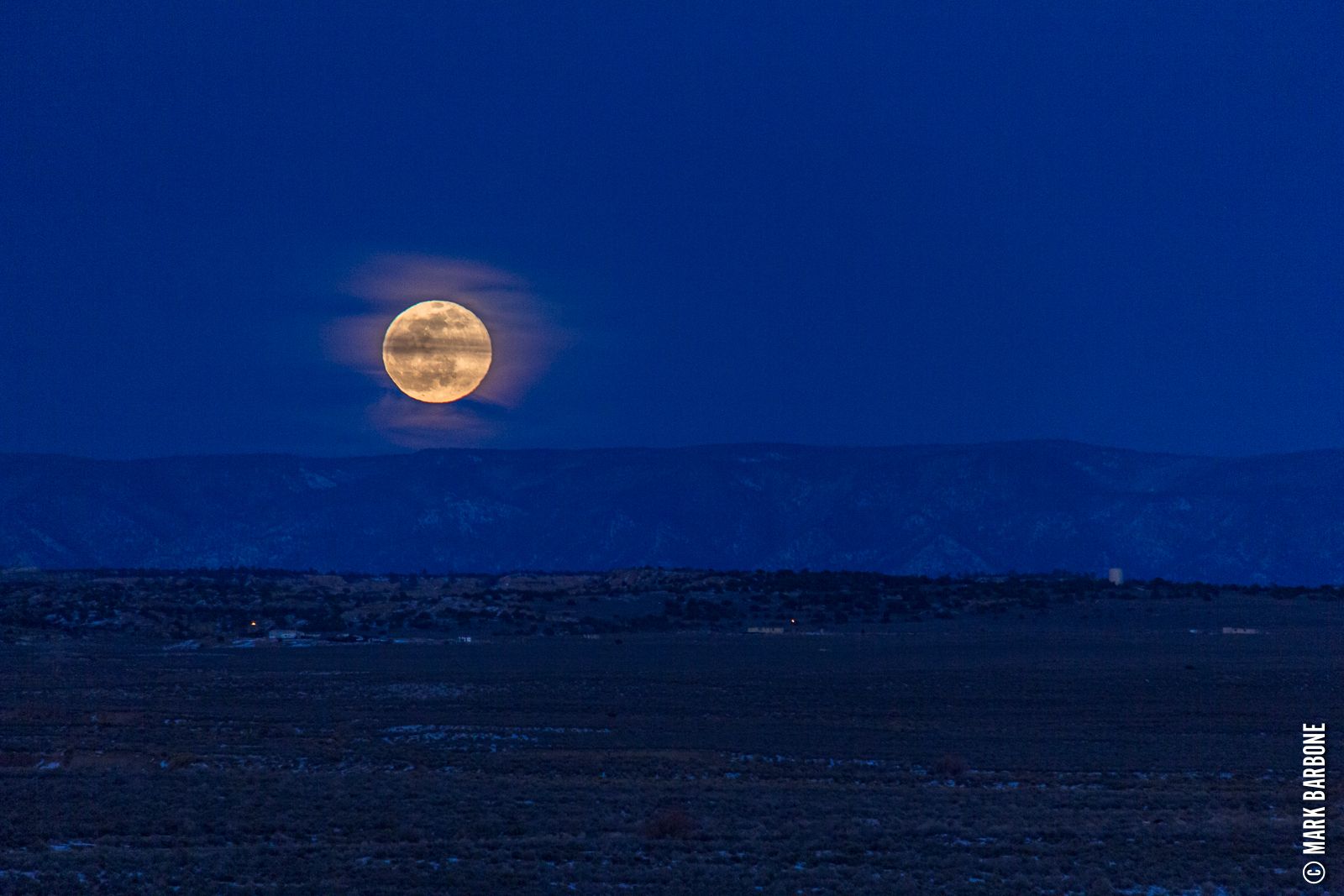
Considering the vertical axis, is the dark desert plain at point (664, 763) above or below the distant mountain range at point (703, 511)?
below

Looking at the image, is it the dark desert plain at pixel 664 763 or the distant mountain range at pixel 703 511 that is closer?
the dark desert plain at pixel 664 763

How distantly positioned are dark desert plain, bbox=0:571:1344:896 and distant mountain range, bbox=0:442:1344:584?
7697cm

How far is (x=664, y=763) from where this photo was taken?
26328mm

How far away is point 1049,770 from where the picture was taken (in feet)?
84.4

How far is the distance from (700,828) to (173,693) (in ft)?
89.9

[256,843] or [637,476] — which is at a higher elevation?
[637,476]

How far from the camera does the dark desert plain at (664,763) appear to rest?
1583cm

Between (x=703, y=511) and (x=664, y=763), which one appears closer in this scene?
(x=664, y=763)

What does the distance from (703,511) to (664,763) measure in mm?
132480

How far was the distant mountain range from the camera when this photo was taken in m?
142

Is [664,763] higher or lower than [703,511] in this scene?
lower

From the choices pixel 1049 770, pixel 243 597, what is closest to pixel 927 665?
pixel 1049 770

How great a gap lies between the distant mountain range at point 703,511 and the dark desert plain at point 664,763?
7697 centimetres

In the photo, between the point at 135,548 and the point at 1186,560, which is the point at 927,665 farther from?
the point at 135,548
